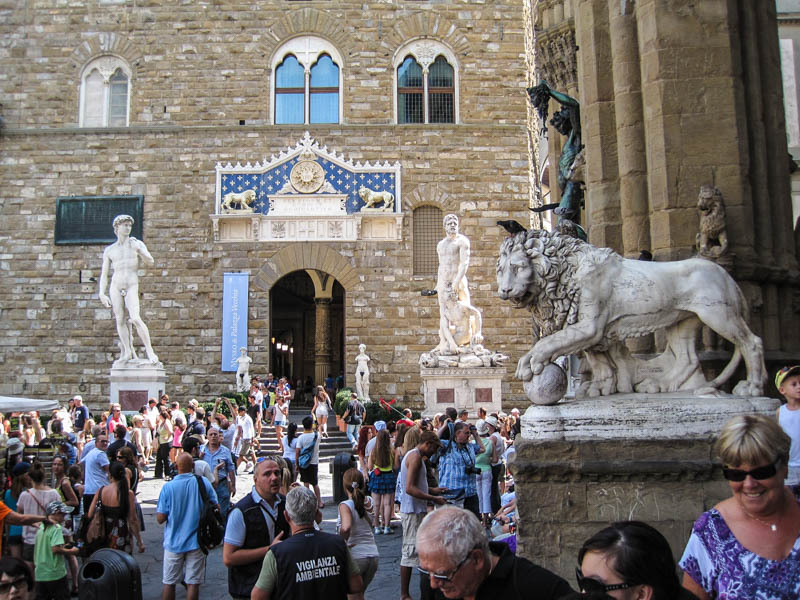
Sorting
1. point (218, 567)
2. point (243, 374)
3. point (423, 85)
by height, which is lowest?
point (218, 567)

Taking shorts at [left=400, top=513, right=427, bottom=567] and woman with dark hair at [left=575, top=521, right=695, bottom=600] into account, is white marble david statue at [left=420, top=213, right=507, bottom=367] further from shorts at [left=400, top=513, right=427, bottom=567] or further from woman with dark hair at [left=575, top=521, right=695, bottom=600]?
woman with dark hair at [left=575, top=521, right=695, bottom=600]

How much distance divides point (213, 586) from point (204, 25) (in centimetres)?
1829

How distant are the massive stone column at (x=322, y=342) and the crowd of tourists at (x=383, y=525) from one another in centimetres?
1083

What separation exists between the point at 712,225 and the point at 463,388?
11.8 metres

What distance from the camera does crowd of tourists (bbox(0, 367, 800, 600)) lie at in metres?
2.46

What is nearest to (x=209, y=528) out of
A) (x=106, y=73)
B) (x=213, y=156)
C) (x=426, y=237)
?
(x=426, y=237)

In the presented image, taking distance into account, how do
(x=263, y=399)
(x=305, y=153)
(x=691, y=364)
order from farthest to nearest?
1. (x=305, y=153)
2. (x=263, y=399)
3. (x=691, y=364)

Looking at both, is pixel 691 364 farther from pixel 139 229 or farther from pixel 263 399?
pixel 139 229

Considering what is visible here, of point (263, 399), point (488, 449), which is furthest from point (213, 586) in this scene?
point (263, 399)

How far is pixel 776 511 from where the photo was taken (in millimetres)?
2553

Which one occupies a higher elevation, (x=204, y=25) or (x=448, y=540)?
(x=204, y=25)

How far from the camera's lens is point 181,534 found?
617 centimetres

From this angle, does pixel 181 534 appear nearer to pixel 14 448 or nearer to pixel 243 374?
pixel 14 448

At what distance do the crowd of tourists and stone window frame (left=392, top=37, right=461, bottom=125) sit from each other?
11.6m
